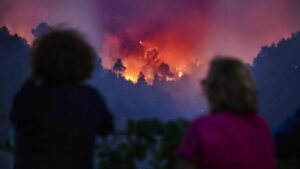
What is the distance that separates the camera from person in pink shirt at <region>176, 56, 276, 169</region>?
2545 mm

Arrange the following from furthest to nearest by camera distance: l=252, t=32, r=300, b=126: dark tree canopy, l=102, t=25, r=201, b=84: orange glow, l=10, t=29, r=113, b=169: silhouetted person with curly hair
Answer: l=102, t=25, r=201, b=84: orange glow, l=252, t=32, r=300, b=126: dark tree canopy, l=10, t=29, r=113, b=169: silhouetted person with curly hair

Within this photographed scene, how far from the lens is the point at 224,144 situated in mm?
2549

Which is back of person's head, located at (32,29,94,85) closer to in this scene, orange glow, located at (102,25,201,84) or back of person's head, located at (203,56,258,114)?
back of person's head, located at (203,56,258,114)

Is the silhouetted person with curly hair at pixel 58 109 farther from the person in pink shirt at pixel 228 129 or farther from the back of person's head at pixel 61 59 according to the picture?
the person in pink shirt at pixel 228 129

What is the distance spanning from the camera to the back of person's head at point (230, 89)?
105 inches

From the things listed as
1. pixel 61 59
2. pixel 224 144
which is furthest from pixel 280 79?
pixel 224 144

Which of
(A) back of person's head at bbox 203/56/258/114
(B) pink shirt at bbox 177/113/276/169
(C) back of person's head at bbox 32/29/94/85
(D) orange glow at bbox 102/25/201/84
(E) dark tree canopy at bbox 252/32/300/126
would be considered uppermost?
(D) orange glow at bbox 102/25/201/84

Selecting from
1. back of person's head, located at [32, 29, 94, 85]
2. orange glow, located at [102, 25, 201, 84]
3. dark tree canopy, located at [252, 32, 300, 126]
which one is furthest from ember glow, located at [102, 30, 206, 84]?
back of person's head, located at [32, 29, 94, 85]

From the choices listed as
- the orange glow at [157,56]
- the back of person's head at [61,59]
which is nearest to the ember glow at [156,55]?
the orange glow at [157,56]

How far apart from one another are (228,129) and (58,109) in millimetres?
885

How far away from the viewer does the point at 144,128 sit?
10.8 feet

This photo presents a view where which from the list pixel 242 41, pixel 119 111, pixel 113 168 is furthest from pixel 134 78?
pixel 113 168

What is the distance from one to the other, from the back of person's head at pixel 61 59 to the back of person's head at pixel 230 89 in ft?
2.21

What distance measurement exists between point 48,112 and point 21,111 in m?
0.16
